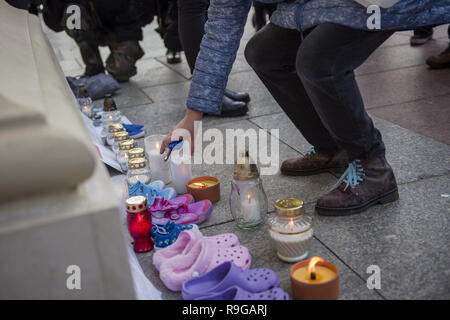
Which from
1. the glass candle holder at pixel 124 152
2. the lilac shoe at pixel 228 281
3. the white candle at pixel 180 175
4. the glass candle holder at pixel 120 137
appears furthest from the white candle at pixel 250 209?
the glass candle holder at pixel 120 137

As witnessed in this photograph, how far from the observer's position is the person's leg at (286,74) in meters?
2.48

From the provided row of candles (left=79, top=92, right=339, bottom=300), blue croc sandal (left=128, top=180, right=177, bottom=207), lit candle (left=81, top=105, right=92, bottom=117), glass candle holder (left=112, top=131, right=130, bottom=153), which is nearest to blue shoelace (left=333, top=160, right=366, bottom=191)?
row of candles (left=79, top=92, right=339, bottom=300)

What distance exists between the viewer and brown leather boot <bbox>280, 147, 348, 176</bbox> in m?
2.74

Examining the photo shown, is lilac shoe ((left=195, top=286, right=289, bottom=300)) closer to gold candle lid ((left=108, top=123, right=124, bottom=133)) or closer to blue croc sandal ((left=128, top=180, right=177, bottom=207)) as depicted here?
blue croc sandal ((left=128, top=180, right=177, bottom=207))

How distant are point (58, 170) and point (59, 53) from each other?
6276 mm

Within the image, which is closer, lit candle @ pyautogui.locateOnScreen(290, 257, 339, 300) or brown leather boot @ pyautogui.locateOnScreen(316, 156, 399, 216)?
lit candle @ pyautogui.locateOnScreen(290, 257, 339, 300)

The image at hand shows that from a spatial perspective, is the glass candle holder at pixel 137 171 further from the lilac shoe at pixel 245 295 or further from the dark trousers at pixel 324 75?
the lilac shoe at pixel 245 295

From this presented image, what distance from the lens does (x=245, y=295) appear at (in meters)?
1.68

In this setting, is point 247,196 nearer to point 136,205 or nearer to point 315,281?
point 136,205

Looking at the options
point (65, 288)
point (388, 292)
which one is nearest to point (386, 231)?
point (388, 292)

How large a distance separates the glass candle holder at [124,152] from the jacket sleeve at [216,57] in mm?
790

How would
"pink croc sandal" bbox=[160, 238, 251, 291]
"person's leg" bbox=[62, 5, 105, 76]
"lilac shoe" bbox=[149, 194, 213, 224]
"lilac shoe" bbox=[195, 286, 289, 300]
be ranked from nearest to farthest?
1. "lilac shoe" bbox=[195, 286, 289, 300]
2. "pink croc sandal" bbox=[160, 238, 251, 291]
3. "lilac shoe" bbox=[149, 194, 213, 224]
4. "person's leg" bbox=[62, 5, 105, 76]

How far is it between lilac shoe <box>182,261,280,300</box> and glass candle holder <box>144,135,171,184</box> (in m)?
1.13
